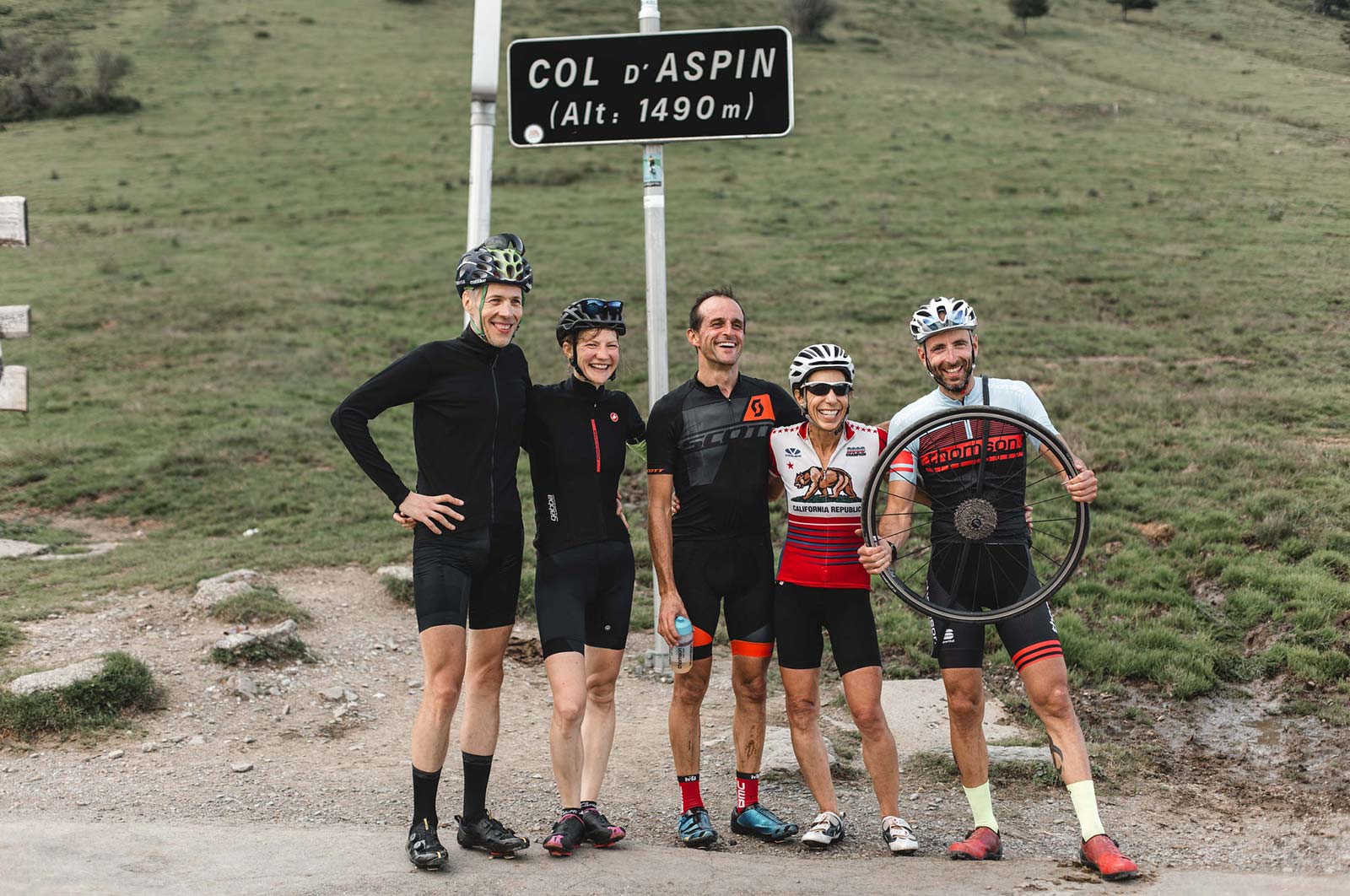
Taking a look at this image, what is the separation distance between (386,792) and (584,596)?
6.73 ft

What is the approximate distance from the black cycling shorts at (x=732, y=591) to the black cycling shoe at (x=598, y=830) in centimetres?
89

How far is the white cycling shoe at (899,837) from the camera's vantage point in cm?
535

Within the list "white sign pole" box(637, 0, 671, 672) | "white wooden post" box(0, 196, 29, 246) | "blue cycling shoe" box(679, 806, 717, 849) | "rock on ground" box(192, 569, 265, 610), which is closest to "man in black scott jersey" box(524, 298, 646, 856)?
"blue cycling shoe" box(679, 806, 717, 849)

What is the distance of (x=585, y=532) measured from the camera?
18.0 feet

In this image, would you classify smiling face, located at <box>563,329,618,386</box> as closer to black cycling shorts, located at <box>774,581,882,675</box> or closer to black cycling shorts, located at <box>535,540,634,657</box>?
black cycling shorts, located at <box>535,540,634,657</box>

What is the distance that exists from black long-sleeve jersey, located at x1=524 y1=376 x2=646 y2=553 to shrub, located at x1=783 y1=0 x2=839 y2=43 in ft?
176

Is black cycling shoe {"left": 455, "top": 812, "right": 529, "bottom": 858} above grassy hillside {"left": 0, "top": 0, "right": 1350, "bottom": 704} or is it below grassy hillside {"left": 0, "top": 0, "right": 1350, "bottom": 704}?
below

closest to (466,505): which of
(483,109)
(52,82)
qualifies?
(483,109)

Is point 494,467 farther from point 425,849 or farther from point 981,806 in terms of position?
point 981,806

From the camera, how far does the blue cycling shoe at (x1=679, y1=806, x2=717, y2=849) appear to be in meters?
5.48

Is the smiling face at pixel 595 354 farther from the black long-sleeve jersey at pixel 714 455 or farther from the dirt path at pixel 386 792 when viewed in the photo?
the dirt path at pixel 386 792

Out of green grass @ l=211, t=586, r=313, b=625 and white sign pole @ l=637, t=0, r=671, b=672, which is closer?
white sign pole @ l=637, t=0, r=671, b=672

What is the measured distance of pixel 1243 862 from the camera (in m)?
5.46

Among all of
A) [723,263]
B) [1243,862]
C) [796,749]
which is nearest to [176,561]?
[796,749]
